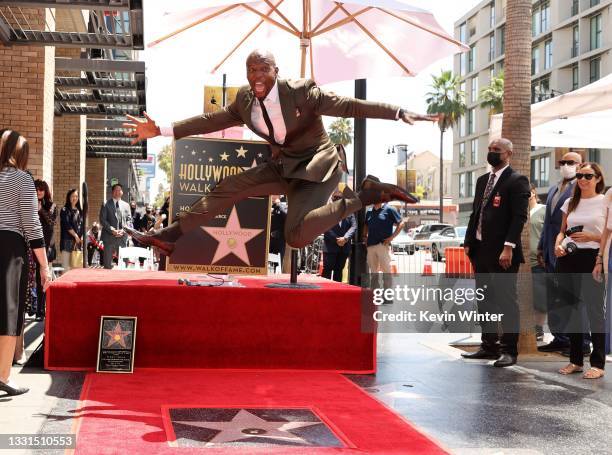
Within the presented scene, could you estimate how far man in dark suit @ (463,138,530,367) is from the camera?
785 centimetres

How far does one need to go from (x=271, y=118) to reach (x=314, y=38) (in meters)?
3.76

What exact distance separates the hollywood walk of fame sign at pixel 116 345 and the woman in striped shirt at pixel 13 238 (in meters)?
0.94

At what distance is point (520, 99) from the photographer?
363 inches

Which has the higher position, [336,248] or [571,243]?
[571,243]

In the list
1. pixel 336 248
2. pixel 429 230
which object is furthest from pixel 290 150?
pixel 429 230

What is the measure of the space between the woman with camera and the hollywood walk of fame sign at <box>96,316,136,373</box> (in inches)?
159

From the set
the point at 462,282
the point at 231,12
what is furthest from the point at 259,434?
the point at 462,282

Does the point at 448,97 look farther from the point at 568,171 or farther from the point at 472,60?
the point at 568,171

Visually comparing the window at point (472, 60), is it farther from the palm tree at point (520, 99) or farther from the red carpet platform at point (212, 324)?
the red carpet platform at point (212, 324)

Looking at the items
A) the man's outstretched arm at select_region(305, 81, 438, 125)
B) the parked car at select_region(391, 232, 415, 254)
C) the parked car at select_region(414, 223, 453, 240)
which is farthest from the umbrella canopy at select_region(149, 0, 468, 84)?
the parked car at select_region(414, 223, 453, 240)

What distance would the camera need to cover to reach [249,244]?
8688 millimetres

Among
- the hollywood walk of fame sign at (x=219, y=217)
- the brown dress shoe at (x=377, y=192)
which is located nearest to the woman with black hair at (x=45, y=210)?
the hollywood walk of fame sign at (x=219, y=217)

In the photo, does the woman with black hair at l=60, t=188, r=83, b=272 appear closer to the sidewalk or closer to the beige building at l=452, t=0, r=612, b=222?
the sidewalk
